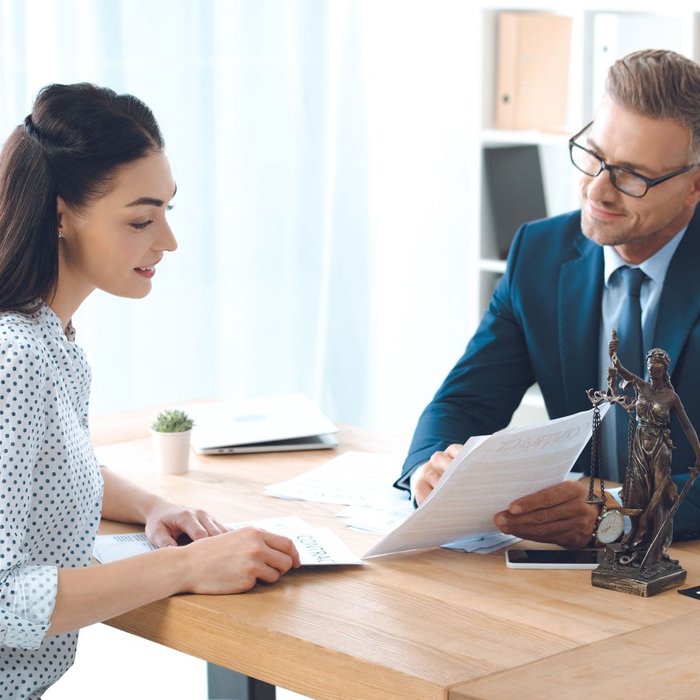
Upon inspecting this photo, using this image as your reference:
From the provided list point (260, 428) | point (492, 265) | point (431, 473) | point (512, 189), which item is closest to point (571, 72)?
point (512, 189)

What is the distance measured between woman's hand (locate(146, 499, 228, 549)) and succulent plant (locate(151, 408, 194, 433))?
27 centimetres

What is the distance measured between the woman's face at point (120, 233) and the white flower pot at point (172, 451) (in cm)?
38

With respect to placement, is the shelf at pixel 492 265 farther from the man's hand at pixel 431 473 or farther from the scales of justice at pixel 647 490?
the scales of justice at pixel 647 490

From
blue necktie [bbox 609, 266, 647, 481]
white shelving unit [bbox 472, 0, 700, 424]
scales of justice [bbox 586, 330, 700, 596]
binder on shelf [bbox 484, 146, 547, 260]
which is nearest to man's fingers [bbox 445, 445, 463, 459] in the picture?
scales of justice [bbox 586, 330, 700, 596]

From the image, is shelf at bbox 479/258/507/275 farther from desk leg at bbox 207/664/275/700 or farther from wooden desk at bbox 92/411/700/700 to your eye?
wooden desk at bbox 92/411/700/700

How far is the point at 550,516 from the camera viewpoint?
4.65ft

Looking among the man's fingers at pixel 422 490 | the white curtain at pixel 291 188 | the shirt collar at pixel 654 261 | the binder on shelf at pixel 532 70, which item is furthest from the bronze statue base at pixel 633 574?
the binder on shelf at pixel 532 70

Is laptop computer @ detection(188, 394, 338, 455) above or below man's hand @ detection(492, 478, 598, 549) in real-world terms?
below

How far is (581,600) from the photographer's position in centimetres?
126

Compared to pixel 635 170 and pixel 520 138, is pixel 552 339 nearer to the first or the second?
pixel 635 170

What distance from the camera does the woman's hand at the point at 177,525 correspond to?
1.47 m

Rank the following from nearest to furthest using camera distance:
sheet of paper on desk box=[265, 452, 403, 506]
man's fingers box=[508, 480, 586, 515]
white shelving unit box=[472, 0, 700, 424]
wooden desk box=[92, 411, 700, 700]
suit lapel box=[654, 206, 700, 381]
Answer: wooden desk box=[92, 411, 700, 700] < man's fingers box=[508, 480, 586, 515] < sheet of paper on desk box=[265, 452, 403, 506] < suit lapel box=[654, 206, 700, 381] < white shelving unit box=[472, 0, 700, 424]

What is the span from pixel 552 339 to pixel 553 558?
651mm

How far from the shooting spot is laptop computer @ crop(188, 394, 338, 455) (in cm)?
193
